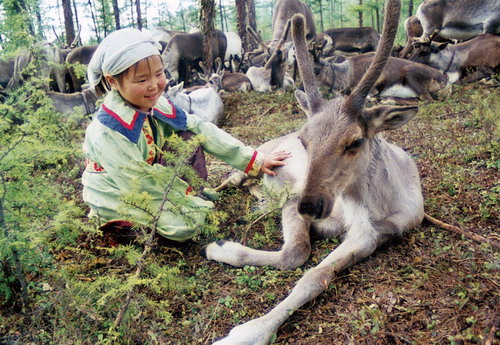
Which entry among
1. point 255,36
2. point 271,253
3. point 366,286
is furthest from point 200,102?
point 255,36

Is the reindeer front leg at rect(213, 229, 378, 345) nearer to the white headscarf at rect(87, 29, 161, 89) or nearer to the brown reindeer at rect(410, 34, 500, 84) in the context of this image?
the white headscarf at rect(87, 29, 161, 89)

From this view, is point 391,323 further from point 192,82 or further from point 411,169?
point 192,82

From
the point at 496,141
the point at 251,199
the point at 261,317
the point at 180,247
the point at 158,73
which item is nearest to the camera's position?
the point at 261,317

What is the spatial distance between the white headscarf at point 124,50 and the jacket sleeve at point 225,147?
0.85 m

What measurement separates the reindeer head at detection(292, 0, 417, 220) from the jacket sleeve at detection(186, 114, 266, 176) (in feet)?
2.57

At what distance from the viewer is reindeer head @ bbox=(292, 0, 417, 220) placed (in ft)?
9.17

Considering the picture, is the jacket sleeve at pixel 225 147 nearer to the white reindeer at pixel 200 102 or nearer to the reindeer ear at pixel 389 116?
the reindeer ear at pixel 389 116

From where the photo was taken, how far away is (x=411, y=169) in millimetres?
3818

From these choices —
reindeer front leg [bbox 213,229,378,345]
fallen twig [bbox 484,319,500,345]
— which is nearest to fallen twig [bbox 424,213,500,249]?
reindeer front leg [bbox 213,229,378,345]

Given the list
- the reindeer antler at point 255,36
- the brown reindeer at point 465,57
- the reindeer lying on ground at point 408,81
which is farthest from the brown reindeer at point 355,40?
the reindeer lying on ground at point 408,81

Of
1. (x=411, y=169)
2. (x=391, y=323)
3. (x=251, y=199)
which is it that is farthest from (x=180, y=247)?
(x=411, y=169)

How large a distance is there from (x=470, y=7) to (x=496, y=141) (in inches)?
319

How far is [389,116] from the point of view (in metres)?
2.97

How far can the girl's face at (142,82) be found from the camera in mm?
2969
